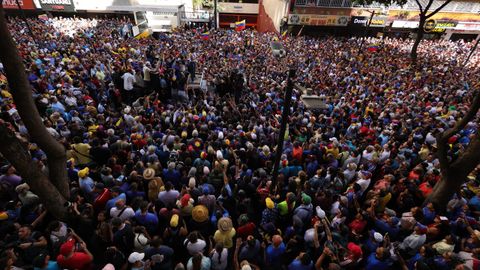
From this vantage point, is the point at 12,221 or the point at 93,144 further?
the point at 93,144

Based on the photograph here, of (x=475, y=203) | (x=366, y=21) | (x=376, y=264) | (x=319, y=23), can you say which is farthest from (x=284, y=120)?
(x=366, y=21)

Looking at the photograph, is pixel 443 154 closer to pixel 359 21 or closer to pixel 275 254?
pixel 275 254

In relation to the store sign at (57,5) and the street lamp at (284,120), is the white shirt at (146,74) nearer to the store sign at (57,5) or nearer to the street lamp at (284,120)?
the street lamp at (284,120)

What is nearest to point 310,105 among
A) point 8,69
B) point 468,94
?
point 8,69

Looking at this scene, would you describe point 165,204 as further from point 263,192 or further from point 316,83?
point 316,83

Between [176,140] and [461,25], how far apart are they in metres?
43.2

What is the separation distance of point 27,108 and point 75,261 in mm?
2570

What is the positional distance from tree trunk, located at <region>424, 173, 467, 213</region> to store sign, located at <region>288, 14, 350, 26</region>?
28.5 meters

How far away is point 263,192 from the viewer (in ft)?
17.7

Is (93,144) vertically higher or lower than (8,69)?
lower

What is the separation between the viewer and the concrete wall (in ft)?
102

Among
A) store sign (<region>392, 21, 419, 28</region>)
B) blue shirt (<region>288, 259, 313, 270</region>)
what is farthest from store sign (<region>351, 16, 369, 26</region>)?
blue shirt (<region>288, 259, 313, 270</region>)

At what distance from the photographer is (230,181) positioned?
6039 mm

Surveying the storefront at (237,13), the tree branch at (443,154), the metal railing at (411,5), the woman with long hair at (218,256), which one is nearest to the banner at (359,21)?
the metal railing at (411,5)
